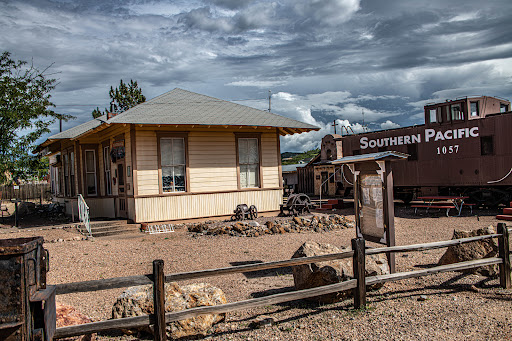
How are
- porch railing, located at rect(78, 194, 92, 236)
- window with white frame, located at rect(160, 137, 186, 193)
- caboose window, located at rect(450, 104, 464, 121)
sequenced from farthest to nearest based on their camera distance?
caboose window, located at rect(450, 104, 464, 121) < window with white frame, located at rect(160, 137, 186, 193) < porch railing, located at rect(78, 194, 92, 236)

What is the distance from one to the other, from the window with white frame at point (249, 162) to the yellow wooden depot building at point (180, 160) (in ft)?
0.13

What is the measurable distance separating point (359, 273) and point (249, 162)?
11.1 metres

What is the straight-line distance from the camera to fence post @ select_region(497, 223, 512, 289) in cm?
643

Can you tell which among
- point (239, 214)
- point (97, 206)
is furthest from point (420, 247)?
point (97, 206)

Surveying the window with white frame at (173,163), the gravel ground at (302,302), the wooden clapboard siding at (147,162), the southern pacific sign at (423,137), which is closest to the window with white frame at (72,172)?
the wooden clapboard siding at (147,162)

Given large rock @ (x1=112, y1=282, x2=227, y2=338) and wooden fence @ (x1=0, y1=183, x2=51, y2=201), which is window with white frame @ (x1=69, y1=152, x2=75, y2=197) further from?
wooden fence @ (x1=0, y1=183, x2=51, y2=201)

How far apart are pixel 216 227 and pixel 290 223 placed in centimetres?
253

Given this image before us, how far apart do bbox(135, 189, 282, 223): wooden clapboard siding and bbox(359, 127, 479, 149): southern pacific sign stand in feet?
23.3

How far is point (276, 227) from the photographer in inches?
519

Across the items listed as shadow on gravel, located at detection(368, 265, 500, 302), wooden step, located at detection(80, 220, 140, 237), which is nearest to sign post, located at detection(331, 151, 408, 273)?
shadow on gravel, located at detection(368, 265, 500, 302)

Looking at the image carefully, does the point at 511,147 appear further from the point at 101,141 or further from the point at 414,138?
the point at 101,141

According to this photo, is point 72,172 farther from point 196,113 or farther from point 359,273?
point 359,273

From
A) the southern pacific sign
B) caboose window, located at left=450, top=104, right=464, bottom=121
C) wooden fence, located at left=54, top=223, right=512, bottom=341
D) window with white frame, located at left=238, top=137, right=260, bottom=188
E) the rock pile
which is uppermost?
caboose window, located at left=450, top=104, right=464, bottom=121

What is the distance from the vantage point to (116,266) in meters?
9.21
